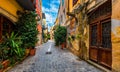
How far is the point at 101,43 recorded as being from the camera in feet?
21.4

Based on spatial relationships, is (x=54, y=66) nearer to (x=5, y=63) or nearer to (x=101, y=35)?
(x=5, y=63)

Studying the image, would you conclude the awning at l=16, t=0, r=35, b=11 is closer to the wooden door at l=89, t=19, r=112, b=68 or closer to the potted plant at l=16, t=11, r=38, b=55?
the potted plant at l=16, t=11, r=38, b=55

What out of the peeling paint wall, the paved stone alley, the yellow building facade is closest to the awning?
the yellow building facade

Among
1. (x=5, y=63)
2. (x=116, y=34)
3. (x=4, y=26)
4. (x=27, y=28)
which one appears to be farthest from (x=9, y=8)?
(x=116, y=34)

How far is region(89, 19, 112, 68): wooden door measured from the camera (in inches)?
231

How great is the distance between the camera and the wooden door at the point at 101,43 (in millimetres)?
5875

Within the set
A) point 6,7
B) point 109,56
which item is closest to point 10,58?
point 6,7

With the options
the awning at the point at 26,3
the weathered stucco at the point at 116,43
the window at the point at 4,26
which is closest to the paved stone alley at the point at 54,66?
the weathered stucco at the point at 116,43

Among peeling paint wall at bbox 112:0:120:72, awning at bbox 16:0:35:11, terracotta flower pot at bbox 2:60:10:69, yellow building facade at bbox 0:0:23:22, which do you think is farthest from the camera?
awning at bbox 16:0:35:11

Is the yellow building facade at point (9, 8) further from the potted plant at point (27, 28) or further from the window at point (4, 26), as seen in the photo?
the potted plant at point (27, 28)

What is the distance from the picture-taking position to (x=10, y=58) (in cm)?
668

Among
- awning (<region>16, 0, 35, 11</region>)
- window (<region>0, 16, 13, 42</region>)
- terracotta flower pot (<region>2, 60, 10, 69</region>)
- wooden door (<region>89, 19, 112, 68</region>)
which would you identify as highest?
awning (<region>16, 0, 35, 11</region>)

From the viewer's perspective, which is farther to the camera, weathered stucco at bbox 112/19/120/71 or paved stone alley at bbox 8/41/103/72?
paved stone alley at bbox 8/41/103/72

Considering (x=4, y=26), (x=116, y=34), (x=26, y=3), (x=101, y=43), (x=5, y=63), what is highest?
(x=26, y=3)
